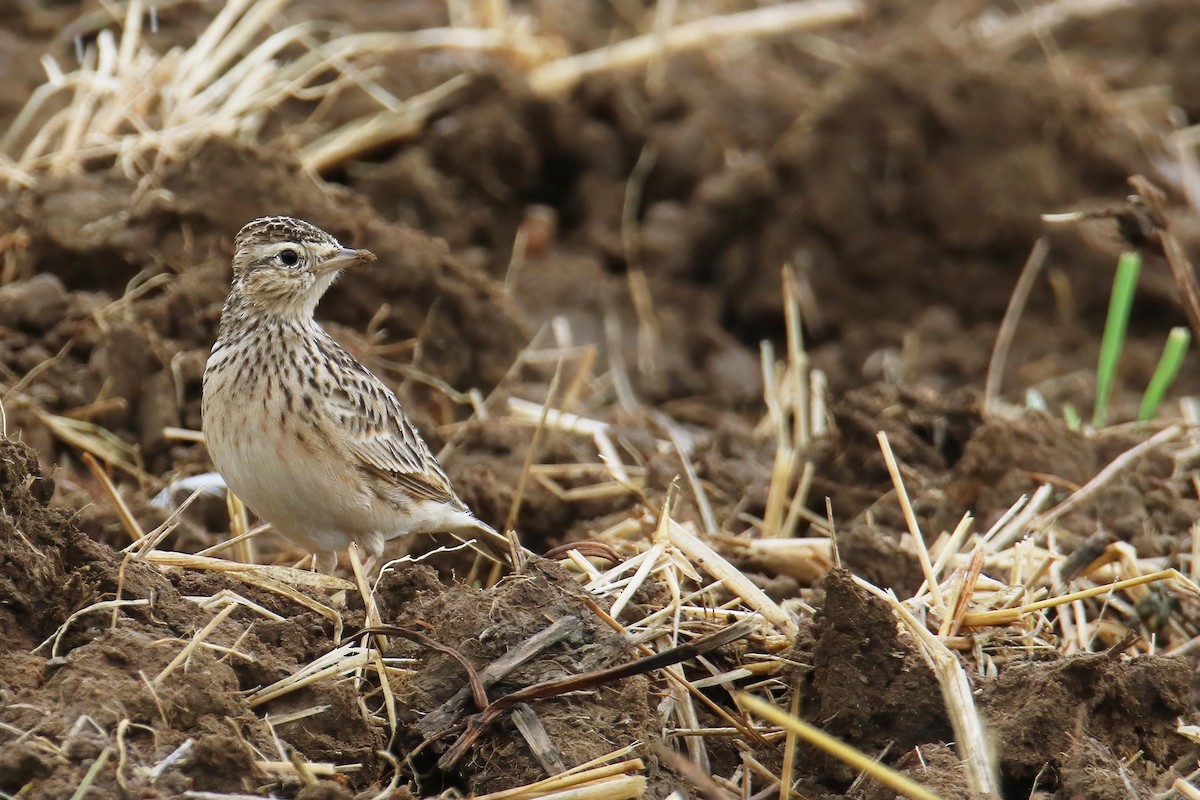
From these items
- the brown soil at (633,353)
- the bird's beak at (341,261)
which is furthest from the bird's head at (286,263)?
the brown soil at (633,353)

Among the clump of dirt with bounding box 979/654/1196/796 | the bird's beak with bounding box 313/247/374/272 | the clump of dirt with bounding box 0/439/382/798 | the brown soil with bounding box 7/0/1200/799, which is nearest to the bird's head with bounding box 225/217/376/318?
the bird's beak with bounding box 313/247/374/272

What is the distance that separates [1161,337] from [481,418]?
16.5 feet

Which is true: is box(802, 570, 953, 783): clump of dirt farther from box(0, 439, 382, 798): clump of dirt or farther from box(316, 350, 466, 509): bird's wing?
box(316, 350, 466, 509): bird's wing

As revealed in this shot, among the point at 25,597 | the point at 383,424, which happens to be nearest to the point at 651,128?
the point at 383,424

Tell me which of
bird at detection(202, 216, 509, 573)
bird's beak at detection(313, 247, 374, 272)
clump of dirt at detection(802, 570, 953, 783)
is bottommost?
clump of dirt at detection(802, 570, 953, 783)

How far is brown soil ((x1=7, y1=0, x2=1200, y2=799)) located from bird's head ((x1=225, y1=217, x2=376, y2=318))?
1.03 m

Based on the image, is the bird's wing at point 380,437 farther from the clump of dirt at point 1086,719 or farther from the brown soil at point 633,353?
the clump of dirt at point 1086,719

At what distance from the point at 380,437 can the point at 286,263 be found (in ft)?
2.45

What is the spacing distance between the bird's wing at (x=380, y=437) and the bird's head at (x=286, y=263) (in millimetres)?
322

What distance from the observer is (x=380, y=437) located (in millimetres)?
6125

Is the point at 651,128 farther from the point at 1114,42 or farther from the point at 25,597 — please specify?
the point at 25,597

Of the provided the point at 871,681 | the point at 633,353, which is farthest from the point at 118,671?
the point at 633,353

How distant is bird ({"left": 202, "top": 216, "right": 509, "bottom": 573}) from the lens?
226 inches

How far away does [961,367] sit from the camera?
1012cm
